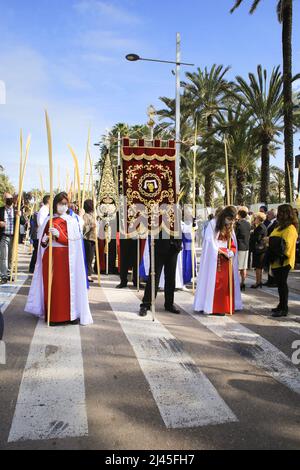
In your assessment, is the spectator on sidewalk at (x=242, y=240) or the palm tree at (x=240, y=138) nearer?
the spectator on sidewalk at (x=242, y=240)

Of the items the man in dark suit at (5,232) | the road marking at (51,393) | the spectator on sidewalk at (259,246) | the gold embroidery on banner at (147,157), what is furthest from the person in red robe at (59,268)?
the spectator on sidewalk at (259,246)

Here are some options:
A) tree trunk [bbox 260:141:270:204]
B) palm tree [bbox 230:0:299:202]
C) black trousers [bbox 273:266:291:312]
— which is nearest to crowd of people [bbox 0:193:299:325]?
black trousers [bbox 273:266:291:312]

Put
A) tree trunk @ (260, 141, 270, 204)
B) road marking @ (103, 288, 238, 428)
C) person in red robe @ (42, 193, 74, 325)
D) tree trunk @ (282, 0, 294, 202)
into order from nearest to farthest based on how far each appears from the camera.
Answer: road marking @ (103, 288, 238, 428) → person in red robe @ (42, 193, 74, 325) → tree trunk @ (282, 0, 294, 202) → tree trunk @ (260, 141, 270, 204)

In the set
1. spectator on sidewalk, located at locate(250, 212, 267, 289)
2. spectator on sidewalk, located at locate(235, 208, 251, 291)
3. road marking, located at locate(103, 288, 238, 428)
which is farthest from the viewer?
spectator on sidewalk, located at locate(250, 212, 267, 289)

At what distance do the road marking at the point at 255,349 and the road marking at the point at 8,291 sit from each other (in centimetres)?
321

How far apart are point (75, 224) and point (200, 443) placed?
399 centimetres

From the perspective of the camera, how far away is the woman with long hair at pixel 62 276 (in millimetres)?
6066

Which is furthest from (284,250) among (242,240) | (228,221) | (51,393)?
(51,393)

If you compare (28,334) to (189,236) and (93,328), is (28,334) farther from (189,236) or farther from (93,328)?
(189,236)

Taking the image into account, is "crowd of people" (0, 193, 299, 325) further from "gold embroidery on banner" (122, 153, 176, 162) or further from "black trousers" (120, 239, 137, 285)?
"gold embroidery on banner" (122, 153, 176, 162)

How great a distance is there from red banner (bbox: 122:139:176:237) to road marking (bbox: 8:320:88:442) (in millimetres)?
2327

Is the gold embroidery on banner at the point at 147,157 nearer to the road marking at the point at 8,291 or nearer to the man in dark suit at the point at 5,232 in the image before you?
the road marking at the point at 8,291

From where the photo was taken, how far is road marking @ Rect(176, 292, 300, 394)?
4309 millimetres
